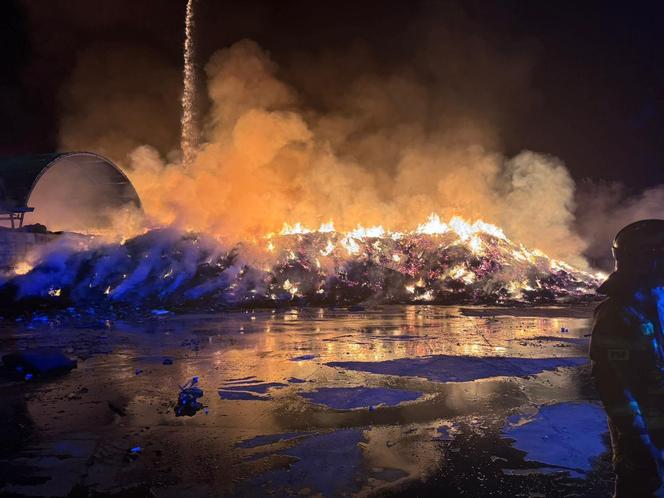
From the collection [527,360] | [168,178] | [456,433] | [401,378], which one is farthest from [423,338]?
[168,178]

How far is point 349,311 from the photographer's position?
692 inches

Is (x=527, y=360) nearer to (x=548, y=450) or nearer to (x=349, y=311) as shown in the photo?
(x=548, y=450)

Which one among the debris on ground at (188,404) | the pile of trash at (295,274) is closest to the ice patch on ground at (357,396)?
the debris on ground at (188,404)

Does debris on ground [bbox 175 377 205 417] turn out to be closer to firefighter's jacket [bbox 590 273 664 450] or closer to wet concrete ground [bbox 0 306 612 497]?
wet concrete ground [bbox 0 306 612 497]

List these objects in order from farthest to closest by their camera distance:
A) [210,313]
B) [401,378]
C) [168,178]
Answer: [168,178], [210,313], [401,378]

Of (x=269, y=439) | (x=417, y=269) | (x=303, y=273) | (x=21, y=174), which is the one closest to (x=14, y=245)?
(x=21, y=174)

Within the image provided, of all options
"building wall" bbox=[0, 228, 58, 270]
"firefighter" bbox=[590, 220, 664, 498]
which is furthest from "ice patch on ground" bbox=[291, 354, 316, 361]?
"building wall" bbox=[0, 228, 58, 270]

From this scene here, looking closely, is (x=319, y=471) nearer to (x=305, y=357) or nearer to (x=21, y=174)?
(x=305, y=357)

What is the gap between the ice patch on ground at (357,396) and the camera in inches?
220

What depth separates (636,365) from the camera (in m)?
2.38

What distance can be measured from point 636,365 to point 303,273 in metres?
18.9

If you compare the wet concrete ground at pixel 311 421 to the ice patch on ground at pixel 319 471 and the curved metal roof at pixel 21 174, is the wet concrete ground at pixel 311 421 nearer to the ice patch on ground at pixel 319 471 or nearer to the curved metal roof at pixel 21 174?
the ice patch on ground at pixel 319 471

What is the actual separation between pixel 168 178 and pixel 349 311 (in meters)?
16.4

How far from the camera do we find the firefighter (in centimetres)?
233
